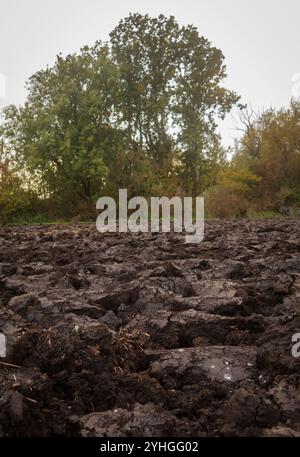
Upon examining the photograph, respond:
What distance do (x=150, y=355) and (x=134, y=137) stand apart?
32976 mm

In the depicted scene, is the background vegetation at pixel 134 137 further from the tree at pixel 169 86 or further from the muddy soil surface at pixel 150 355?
the muddy soil surface at pixel 150 355

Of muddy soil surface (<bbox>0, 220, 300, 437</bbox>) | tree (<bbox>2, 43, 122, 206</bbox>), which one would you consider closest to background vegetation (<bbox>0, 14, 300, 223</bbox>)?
tree (<bbox>2, 43, 122, 206</bbox>)

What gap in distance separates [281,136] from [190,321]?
3193 cm

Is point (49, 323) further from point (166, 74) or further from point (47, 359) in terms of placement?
point (166, 74)

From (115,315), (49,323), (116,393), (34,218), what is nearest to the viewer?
(116,393)

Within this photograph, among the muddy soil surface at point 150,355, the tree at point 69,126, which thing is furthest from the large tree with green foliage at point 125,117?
the muddy soil surface at point 150,355

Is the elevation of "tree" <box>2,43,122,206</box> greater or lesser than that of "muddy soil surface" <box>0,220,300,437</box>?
greater

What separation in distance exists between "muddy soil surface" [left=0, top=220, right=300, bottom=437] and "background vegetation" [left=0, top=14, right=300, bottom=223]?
77.9 feet

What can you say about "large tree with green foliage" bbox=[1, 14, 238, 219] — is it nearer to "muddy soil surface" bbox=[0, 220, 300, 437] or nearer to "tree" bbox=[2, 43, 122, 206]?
"tree" bbox=[2, 43, 122, 206]

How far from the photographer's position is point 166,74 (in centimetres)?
3541

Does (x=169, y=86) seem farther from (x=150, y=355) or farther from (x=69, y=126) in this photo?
(x=150, y=355)

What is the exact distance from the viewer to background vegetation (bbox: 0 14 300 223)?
3014cm

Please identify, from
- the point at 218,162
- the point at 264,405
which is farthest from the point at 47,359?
the point at 218,162
